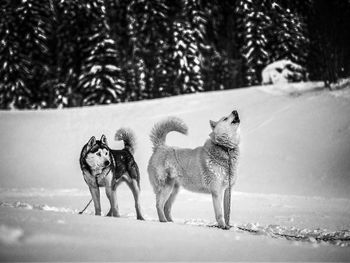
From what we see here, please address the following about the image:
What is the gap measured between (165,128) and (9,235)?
3.04m

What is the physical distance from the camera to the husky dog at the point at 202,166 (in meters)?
5.20

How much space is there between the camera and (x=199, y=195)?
1089cm

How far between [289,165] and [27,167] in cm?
1003

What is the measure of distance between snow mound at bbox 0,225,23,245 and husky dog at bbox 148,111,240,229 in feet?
8.06

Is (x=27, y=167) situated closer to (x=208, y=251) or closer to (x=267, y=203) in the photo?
(x=267, y=203)

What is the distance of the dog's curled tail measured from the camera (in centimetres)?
625

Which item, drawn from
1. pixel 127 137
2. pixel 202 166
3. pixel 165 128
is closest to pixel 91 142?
pixel 127 137

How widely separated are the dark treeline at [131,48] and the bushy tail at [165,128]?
20.2m

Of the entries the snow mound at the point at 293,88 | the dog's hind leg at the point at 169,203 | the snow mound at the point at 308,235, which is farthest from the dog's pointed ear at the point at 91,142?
the snow mound at the point at 293,88

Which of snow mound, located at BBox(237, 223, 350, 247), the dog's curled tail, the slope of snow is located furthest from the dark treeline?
snow mound, located at BBox(237, 223, 350, 247)

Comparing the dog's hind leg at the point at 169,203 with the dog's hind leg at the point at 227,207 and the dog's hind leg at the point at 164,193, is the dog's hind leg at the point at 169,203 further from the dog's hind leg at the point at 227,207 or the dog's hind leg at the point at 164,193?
the dog's hind leg at the point at 227,207

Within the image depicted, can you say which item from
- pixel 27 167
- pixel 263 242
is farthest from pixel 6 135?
pixel 263 242

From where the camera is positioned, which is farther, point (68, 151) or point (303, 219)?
point (68, 151)

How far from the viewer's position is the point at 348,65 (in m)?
17.5
